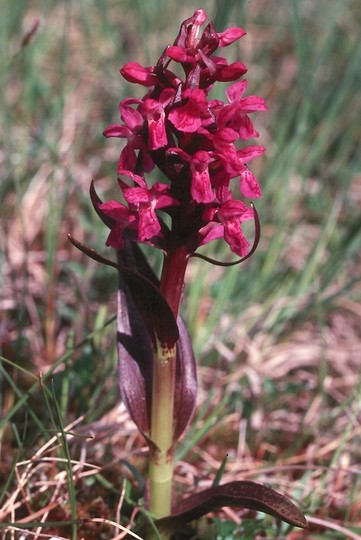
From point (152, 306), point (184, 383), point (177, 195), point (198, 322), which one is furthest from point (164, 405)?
point (198, 322)

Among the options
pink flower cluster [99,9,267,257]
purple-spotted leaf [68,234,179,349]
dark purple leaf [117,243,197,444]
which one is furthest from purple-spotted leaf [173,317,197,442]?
pink flower cluster [99,9,267,257]

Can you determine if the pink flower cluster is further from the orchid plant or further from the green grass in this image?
the green grass

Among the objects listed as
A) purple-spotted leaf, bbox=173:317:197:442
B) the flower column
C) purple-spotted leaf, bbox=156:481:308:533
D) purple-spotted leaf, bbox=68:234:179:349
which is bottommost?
purple-spotted leaf, bbox=156:481:308:533

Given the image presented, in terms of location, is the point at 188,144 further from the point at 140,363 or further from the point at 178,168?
the point at 140,363

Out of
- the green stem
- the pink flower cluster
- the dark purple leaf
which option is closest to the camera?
the pink flower cluster

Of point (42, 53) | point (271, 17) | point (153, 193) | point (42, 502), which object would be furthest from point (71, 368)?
point (271, 17)

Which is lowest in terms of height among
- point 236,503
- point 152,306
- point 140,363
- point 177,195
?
point 236,503

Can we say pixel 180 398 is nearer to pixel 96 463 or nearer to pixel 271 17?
pixel 96 463

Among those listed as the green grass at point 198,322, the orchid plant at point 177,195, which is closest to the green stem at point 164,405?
the orchid plant at point 177,195
